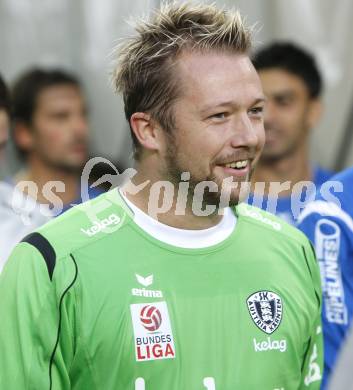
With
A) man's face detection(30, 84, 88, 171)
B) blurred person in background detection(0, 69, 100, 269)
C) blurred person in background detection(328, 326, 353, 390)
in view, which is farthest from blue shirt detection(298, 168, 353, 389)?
man's face detection(30, 84, 88, 171)

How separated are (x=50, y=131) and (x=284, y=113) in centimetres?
133

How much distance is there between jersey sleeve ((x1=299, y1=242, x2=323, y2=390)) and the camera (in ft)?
9.92

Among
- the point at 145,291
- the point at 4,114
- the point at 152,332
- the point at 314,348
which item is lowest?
the point at 314,348

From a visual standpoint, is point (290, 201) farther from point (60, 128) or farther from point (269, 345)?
point (269, 345)

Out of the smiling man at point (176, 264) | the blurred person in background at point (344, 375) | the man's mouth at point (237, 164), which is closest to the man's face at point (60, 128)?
the smiling man at point (176, 264)

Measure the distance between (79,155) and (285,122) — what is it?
1.18 meters

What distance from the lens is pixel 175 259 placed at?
2877 millimetres

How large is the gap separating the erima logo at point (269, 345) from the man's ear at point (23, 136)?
124 inches

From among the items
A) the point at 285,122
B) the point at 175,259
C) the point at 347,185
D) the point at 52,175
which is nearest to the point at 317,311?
the point at 175,259

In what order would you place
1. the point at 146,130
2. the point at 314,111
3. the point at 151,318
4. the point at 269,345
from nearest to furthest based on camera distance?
1. the point at 151,318
2. the point at 269,345
3. the point at 146,130
4. the point at 314,111

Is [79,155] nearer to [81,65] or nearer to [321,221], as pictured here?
[81,65]

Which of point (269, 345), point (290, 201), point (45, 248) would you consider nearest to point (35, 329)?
point (45, 248)

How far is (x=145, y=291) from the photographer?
2.79 metres

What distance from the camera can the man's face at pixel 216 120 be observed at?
2832 millimetres
